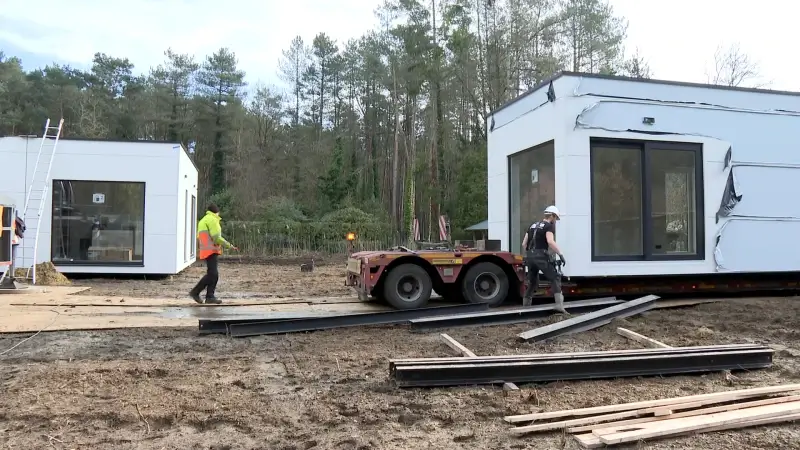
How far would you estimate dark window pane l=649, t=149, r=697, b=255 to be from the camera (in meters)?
10.1

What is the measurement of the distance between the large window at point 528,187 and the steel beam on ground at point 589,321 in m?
2.34

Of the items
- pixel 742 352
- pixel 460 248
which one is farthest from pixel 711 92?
pixel 742 352

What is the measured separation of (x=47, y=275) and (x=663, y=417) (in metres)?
13.5

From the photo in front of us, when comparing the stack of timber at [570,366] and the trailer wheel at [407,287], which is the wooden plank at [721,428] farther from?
the trailer wheel at [407,287]

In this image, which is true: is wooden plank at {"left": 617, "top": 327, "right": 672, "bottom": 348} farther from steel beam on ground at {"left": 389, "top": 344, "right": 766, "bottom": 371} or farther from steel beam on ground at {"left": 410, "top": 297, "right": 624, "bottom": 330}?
steel beam on ground at {"left": 410, "top": 297, "right": 624, "bottom": 330}

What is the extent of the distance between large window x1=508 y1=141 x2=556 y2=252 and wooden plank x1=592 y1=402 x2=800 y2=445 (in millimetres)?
6188

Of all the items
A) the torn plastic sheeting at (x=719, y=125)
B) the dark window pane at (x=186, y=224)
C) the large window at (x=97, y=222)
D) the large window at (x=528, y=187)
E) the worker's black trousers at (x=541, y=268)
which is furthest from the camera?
the dark window pane at (x=186, y=224)

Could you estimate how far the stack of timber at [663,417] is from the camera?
3.72m

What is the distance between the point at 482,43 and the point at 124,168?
23453 millimetres

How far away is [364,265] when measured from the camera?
955cm

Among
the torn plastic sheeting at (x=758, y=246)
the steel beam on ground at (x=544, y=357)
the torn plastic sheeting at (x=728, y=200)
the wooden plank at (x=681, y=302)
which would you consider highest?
the torn plastic sheeting at (x=728, y=200)

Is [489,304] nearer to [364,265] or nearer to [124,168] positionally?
[364,265]

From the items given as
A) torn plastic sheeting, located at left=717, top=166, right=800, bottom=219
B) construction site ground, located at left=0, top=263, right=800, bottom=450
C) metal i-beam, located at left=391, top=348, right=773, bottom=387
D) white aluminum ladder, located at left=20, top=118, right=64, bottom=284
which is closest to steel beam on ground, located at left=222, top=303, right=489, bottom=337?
construction site ground, located at left=0, top=263, right=800, bottom=450

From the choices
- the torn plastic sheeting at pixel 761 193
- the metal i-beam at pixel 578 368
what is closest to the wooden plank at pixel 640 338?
the metal i-beam at pixel 578 368
